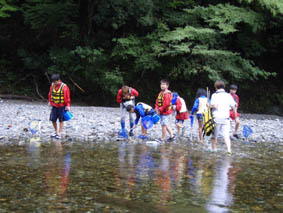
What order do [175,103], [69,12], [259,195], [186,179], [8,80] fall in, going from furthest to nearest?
[8,80], [69,12], [175,103], [186,179], [259,195]

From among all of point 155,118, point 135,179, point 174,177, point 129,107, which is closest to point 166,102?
point 155,118

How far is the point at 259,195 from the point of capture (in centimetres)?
577

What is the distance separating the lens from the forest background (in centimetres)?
2227

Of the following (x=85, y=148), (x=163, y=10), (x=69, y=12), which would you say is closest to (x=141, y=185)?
(x=85, y=148)

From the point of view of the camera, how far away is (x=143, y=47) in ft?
78.9

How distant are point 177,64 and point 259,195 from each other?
1802 cm

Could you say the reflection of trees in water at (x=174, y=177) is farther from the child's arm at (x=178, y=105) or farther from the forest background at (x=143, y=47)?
the forest background at (x=143, y=47)

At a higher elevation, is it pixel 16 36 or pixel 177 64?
pixel 16 36

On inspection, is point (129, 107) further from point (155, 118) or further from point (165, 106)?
point (165, 106)

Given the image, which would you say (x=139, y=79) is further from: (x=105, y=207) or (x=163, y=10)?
(x=105, y=207)

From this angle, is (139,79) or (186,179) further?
(139,79)

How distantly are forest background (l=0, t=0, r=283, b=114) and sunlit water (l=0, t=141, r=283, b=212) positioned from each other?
42.3 feet

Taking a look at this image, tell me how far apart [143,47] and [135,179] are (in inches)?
712

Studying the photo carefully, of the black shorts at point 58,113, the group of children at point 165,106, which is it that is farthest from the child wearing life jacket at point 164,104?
the black shorts at point 58,113
